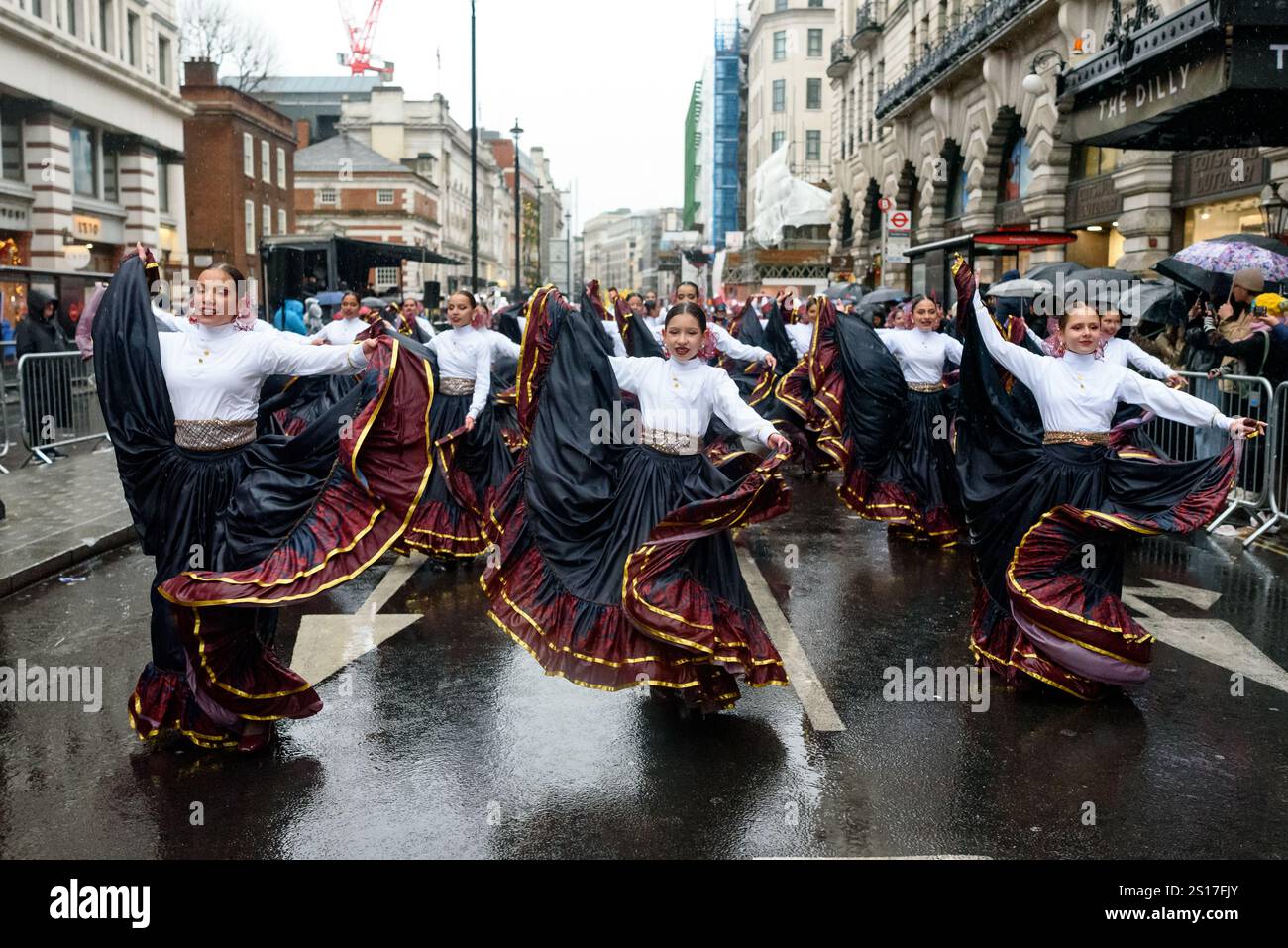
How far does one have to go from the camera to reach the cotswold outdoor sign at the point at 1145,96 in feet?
33.9

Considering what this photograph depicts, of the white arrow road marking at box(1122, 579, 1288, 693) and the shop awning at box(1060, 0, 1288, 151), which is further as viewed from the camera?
the shop awning at box(1060, 0, 1288, 151)

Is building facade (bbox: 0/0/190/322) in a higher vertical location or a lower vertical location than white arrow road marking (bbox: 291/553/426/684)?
higher

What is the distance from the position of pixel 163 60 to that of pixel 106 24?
15.9 feet

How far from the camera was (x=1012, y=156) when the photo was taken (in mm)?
29562

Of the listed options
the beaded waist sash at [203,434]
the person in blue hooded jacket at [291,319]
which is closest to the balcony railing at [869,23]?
the person in blue hooded jacket at [291,319]

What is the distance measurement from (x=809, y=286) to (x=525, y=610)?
5591cm

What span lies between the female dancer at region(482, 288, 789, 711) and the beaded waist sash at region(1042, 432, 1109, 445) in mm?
1745

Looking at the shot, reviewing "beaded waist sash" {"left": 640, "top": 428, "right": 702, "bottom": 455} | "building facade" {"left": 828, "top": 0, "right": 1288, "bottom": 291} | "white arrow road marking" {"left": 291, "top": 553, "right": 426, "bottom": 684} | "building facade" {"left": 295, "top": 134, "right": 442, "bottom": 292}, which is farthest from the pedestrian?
"building facade" {"left": 295, "top": 134, "right": 442, "bottom": 292}

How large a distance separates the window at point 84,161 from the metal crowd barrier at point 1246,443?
33.5 meters

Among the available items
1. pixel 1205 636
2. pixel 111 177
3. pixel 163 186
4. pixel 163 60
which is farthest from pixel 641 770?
pixel 163 60

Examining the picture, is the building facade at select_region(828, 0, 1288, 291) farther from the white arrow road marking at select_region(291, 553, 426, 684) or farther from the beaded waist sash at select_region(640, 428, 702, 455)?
the white arrow road marking at select_region(291, 553, 426, 684)

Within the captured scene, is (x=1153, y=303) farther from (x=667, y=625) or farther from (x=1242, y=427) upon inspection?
(x=667, y=625)

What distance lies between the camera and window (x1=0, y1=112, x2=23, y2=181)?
32091 mm

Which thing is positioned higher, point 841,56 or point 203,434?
point 841,56
